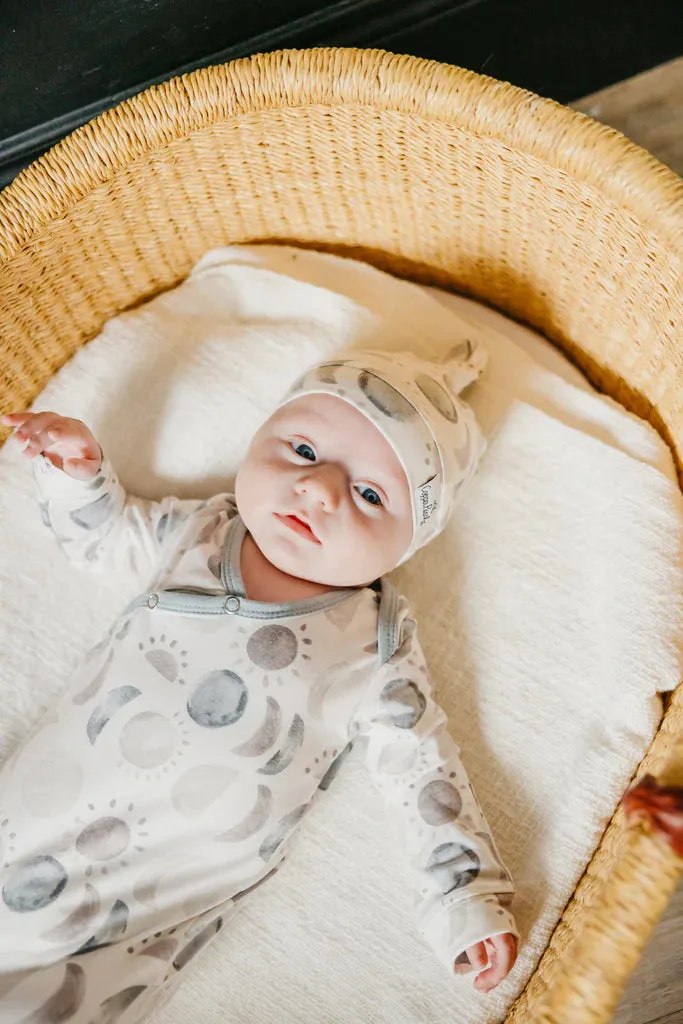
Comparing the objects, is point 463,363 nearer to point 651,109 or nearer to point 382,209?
point 382,209

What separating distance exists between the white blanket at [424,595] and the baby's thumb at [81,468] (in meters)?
0.17

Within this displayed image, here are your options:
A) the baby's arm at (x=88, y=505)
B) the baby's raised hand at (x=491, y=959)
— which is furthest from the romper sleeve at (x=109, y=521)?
the baby's raised hand at (x=491, y=959)

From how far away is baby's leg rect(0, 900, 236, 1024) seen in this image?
863 millimetres

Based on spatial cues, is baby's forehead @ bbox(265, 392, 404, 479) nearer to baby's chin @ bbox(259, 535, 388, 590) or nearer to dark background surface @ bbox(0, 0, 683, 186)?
baby's chin @ bbox(259, 535, 388, 590)

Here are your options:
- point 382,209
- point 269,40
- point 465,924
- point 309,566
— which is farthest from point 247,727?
point 269,40

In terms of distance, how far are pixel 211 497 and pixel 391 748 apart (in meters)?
0.40

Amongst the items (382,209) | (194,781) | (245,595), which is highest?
(382,209)

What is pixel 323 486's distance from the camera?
A: 901 mm

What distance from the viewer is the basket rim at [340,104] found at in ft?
3.18

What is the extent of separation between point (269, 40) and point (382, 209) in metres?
0.34

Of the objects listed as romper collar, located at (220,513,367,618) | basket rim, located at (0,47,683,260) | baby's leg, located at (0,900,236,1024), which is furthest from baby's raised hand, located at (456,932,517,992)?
basket rim, located at (0,47,683,260)

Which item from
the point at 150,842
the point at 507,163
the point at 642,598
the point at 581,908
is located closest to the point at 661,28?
the point at 507,163

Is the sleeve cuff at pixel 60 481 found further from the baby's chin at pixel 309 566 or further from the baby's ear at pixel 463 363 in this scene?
the baby's ear at pixel 463 363

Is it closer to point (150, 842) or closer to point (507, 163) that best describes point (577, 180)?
point (507, 163)
